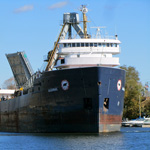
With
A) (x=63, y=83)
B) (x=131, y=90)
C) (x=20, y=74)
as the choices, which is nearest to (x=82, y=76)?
(x=63, y=83)

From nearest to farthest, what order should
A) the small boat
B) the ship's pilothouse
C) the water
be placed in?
the water
the ship's pilothouse
the small boat

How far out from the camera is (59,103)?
37969 mm

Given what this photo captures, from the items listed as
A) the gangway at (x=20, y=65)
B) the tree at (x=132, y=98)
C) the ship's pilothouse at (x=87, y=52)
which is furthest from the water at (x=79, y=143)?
the tree at (x=132, y=98)

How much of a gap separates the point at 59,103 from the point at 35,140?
181 inches

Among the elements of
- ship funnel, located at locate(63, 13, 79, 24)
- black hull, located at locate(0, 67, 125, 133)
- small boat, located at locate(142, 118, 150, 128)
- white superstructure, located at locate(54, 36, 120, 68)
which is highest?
ship funnel, located at locate(63, 13, 79, 24)

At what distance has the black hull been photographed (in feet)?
120

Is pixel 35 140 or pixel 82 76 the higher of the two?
pixel 82 76

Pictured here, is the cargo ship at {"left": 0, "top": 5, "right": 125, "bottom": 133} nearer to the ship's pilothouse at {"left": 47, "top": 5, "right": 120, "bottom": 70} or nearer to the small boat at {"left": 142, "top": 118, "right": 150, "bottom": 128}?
the ship's pilothouse at {"left": 47, "top": 5, "right": 120, "bottom": 70}

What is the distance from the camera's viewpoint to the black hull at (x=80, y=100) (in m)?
36.6

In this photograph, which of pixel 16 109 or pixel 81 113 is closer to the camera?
pixel 81 113

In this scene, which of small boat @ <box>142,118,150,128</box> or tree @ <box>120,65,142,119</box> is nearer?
small boat @ <box>142,118,150,128</box>

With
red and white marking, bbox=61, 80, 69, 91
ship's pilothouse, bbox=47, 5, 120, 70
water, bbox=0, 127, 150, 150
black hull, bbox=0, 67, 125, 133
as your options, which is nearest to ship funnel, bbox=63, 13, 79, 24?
ship's pilothouse, bbox=47, 5, 120, 70

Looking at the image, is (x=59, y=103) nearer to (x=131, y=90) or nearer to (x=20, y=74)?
(x=20, y=74)

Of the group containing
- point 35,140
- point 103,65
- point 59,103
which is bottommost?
point 35,140
